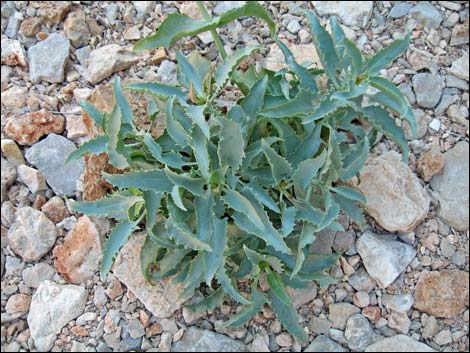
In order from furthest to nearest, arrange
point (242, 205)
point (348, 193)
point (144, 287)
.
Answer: point (144, 287) → point (348, 193) → point (242, 205)

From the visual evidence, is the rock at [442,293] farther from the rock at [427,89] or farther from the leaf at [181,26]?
the leaf at [181,26]

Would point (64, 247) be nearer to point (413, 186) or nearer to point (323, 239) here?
point (323, 239)

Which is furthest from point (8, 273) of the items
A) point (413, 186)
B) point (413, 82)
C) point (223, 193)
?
point (413, 82)

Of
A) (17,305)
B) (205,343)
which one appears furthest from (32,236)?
(205,343)

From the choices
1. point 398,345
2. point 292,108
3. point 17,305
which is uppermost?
point 292,108

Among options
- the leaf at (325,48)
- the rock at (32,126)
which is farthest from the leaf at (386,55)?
the rock at (32,126)

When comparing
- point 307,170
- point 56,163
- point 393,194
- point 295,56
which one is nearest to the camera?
point 307,170

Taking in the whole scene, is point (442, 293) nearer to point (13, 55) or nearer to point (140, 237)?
point (140, 237)
